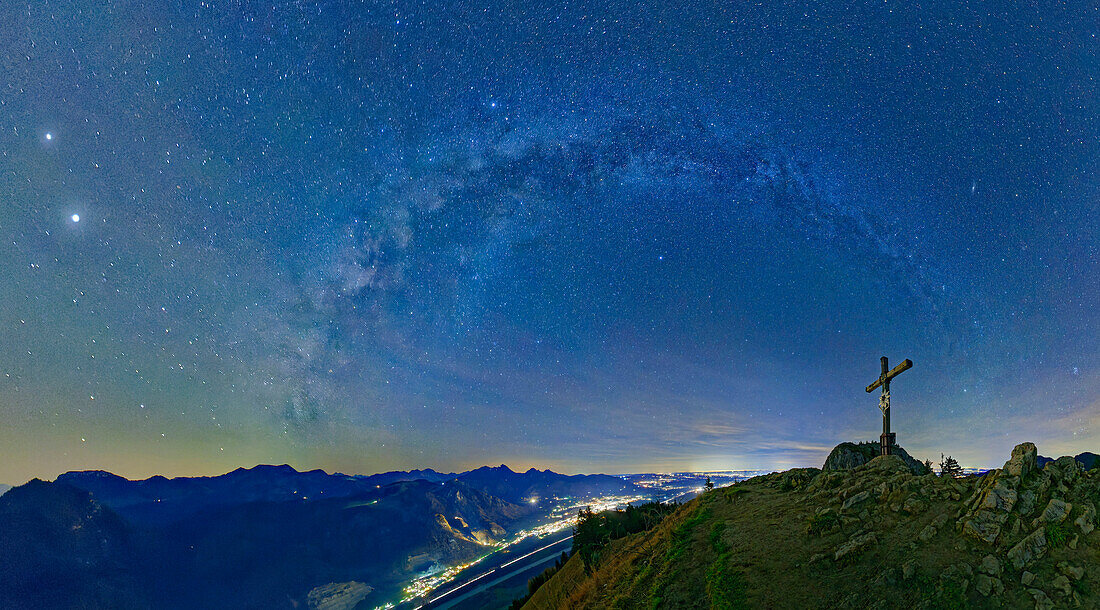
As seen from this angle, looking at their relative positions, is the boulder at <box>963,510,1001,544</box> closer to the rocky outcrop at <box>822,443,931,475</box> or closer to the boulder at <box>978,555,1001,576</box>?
the boulder at <box>978,555,1001,576</box>

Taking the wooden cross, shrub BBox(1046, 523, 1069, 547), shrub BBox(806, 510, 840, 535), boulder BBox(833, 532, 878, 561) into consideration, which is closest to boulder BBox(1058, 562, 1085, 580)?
shrub BBox(1046, 523, 1069, 547)

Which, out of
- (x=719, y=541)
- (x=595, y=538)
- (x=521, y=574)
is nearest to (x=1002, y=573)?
(x=719, y=541)

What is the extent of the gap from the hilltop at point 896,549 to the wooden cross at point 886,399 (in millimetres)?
5165

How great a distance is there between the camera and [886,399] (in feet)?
66.3

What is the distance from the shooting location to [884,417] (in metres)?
20.3

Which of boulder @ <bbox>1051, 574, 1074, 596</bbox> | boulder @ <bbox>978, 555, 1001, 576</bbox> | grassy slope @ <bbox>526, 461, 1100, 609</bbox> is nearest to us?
boulder @ <bbox>1051, 574, 1074, 596</bbox>

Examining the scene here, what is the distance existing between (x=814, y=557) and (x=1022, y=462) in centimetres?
543

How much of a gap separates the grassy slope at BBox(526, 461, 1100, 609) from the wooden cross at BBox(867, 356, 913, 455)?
5.34 m

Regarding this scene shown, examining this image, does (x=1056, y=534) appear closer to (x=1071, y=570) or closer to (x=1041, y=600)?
(x=1071, y=570)

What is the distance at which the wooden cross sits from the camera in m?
19.6

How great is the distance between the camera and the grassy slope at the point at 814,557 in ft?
30.1

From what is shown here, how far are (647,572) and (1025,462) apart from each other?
10.1 meters

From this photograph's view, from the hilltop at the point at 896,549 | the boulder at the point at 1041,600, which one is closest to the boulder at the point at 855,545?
the hilltop at the point at 896,549

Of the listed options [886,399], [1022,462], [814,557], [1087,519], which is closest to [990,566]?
[1087,519]
